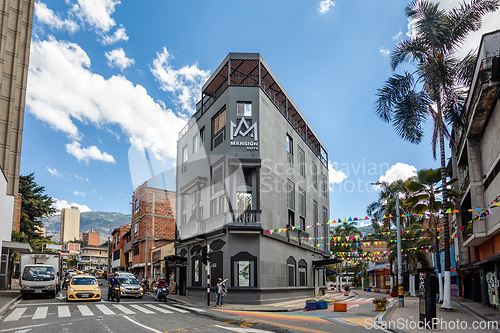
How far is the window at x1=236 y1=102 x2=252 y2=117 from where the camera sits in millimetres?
27922

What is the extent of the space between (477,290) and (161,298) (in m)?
20.9

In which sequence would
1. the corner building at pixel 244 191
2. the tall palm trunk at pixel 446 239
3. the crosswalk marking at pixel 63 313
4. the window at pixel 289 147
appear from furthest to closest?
the window at pixel 289 147
the corner building at pixel 244 191
the tall palm trunk at pixel 446 239
the crosswalk marking at pixel 63 313

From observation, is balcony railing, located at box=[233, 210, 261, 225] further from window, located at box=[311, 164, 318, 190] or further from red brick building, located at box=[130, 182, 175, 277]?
red brick building, located at box=[130, 182, 175, 277]

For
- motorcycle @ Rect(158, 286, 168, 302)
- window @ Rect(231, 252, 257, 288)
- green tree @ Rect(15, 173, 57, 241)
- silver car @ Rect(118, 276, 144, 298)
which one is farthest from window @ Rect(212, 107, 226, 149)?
green tree @ Rect(15, 173, 57, 241)

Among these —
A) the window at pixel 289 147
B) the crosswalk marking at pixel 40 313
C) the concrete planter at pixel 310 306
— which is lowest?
the concrete planter at pixel 310 306

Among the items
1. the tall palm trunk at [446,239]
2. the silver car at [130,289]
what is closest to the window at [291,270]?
the silver car at [130,289]

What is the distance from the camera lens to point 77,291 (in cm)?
2206

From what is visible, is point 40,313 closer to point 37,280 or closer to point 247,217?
point 37,280

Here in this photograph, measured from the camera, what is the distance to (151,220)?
52406 millimetres

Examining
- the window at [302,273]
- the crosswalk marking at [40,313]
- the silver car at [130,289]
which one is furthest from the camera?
the window at [302,273]

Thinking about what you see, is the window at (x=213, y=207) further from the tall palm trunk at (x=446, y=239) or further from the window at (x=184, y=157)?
the tall palm trunk at (x=446, y=239)

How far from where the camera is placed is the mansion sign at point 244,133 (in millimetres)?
27156

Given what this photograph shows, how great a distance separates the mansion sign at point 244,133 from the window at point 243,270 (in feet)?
23.1

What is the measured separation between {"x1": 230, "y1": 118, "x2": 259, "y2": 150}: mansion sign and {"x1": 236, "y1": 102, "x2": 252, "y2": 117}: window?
614mm
